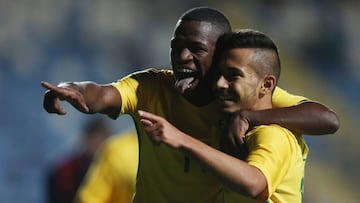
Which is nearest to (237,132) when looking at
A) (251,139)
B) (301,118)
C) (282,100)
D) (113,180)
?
(251,139)

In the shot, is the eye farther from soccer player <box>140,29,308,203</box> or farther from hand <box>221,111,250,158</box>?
hand <box>221,111,250,158</box>

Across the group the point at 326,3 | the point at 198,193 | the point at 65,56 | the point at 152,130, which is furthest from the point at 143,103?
the point at 326,3

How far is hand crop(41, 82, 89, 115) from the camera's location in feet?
11.8

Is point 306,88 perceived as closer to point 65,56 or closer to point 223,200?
point 65,56

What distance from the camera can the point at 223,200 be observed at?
3898mm

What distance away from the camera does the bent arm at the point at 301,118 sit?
373 cm

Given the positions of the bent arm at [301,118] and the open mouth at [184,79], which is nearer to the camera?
the bent arm at [301,118]

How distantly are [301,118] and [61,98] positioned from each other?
2.75 ft

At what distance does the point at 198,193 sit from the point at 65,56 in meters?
3.84

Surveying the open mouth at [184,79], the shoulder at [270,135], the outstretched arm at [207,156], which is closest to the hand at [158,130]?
the outstretched arm at [207,156]

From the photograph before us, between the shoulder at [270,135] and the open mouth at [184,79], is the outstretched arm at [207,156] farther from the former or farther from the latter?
the open mouth at [184,79]

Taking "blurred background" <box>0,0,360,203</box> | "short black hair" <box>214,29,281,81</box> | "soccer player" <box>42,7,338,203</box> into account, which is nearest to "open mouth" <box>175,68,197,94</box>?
"soccer player" <box>42,7,338,203</box>

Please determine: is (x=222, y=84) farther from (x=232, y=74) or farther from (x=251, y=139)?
(x=251, y=139)

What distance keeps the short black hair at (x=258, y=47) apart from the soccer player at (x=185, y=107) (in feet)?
0.38
